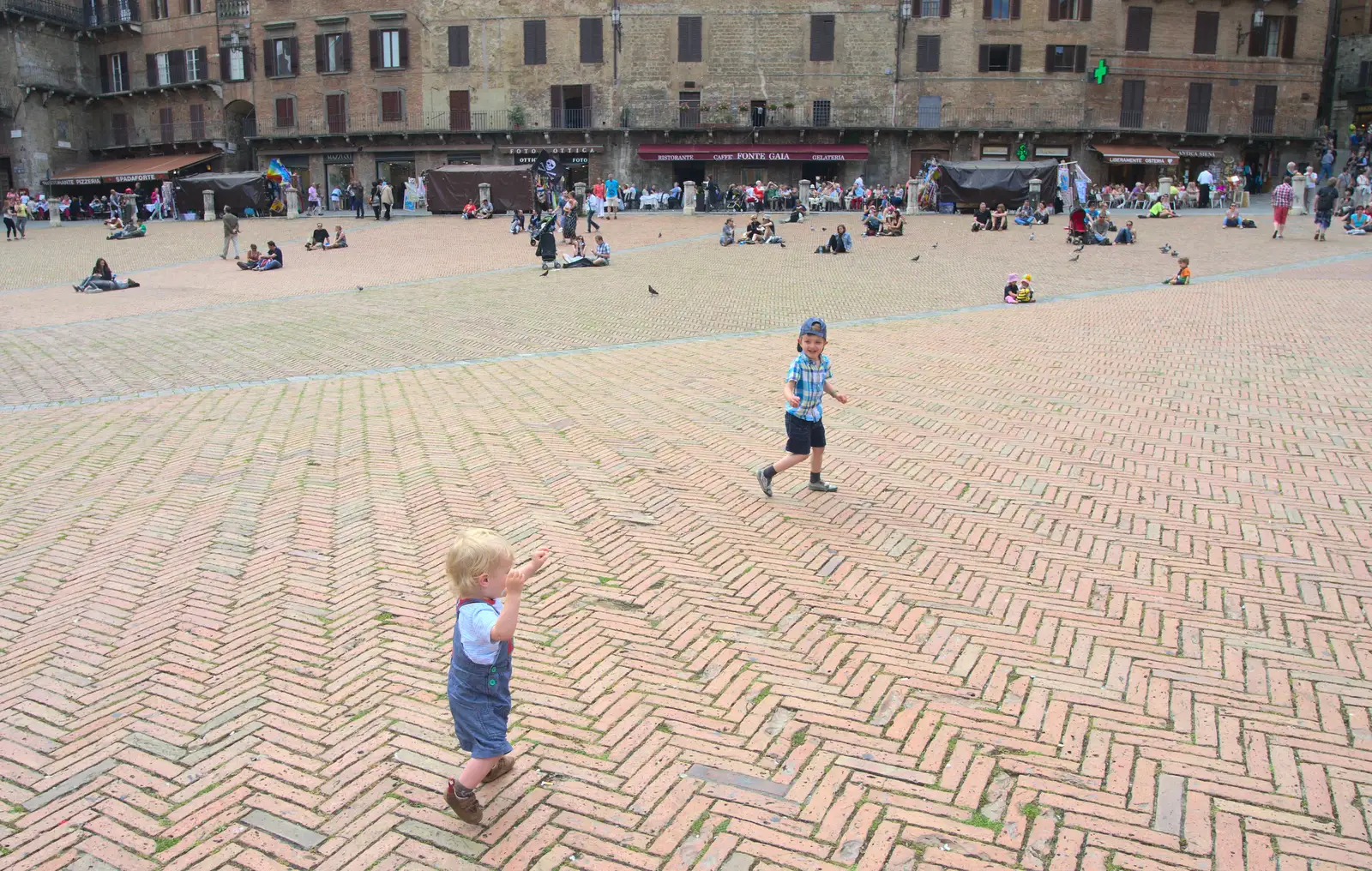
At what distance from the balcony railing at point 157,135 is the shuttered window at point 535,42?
15.5 meters

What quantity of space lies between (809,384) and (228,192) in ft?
120

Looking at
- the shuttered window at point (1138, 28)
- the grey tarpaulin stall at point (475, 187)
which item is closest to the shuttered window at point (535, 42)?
the grey tarpaulin stall at point (475, 187)

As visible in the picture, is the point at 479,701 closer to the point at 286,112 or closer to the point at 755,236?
the point at 755,236

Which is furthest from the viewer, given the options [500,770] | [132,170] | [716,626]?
[132,170]

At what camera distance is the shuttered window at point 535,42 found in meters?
42.4

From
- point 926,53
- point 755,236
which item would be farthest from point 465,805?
point 926,53

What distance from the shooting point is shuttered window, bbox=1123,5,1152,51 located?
41062 mm

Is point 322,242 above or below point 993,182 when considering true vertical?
below

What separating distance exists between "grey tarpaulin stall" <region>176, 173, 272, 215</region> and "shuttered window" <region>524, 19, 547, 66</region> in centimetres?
1269

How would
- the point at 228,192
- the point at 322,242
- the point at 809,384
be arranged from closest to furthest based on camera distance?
the point at 809,384
the point at 322,242
the point at 228,192

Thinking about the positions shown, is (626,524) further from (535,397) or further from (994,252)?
(994,252)

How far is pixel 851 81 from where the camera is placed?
41.4 metres

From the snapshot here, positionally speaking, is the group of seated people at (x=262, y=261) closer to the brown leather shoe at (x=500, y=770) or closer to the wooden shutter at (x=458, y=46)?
the brown leather shoe at (x=500, y=770)

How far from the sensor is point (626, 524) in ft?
20.3
